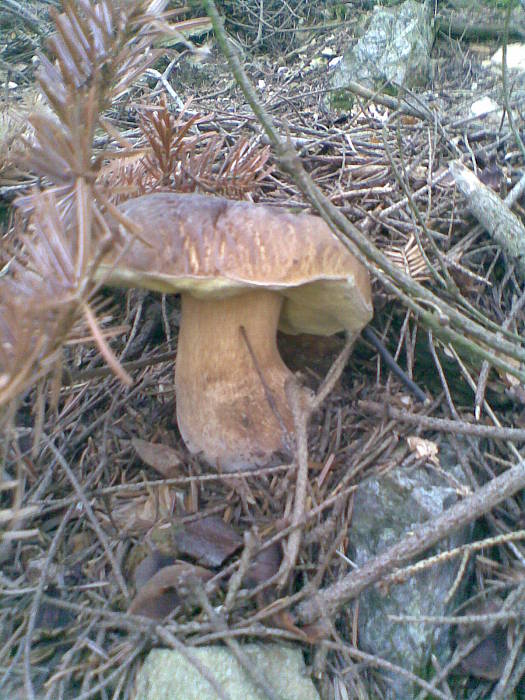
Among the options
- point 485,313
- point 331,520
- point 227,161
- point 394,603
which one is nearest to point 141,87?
point 227,161

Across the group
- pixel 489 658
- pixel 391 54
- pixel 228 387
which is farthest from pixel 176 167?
pixel 391 54

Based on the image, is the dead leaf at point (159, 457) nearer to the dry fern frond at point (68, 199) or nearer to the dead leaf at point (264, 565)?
the dead leaf at point (264, 565)

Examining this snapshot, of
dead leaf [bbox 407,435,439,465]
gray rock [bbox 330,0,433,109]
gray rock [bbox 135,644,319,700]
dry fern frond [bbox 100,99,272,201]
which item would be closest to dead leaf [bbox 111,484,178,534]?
gray rock [bbox 135,644,319,700]

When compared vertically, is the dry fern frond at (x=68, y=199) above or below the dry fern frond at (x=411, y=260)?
above

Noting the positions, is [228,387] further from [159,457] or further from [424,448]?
[424,448]

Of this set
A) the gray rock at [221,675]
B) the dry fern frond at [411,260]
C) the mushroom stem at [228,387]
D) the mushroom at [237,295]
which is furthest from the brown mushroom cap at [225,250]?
the gray rock at [221,675]

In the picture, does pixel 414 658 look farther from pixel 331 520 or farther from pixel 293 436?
pixel 293 436
